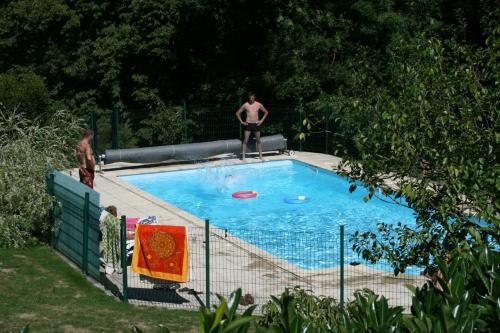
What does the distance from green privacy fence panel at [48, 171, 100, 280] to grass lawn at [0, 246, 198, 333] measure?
0.96 ft

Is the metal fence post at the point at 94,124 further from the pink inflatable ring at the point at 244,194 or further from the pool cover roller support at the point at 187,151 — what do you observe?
the pink inflatable ring at the point at 244,194

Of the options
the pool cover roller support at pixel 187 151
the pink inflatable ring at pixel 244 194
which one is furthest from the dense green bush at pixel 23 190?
the pool cover roller support at pixel 187 151

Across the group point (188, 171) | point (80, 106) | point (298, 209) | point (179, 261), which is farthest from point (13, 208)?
point (80, 106)

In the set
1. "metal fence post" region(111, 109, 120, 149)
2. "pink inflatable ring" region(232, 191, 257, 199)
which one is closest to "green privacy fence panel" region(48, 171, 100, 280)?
"pink inflatable ring" region(232, 191, 257, 199)

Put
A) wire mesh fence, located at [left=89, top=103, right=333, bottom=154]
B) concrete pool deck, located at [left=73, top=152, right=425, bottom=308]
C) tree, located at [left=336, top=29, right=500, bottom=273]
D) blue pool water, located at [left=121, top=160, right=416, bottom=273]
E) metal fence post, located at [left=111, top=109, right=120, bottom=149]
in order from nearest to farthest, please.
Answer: tree, located at [left=336, top=29, right=500, bottom=273]
concrete pool deck, located at [left=73, top=152, right=425, bottom=308]
blue pool water, located at [left=121, top=160, right=416, bottom=273]
metal fence post, located at [left=111, top=109, right=120, bottom=149]
wire mesh fence, located at [left=89, top=103, right=333, bottom=154]

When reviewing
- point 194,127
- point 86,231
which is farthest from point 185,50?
point 86,231

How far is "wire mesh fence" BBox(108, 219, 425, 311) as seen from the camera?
12.8 m

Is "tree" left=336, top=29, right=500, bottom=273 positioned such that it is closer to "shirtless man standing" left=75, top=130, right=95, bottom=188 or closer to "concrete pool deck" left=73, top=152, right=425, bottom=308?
"concrete pool deck" left=73, top=152, right=425, bottom=308

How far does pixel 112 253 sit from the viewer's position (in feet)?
44.1

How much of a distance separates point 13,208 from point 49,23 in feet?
54.9

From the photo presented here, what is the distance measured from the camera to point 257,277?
45.3 feet

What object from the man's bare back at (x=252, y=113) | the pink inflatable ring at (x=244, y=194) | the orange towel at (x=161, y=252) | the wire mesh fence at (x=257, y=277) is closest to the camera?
the orange towel at (x=161, y=252)

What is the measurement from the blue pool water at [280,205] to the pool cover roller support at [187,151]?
642 millimetres

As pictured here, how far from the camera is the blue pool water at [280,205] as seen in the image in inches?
669
